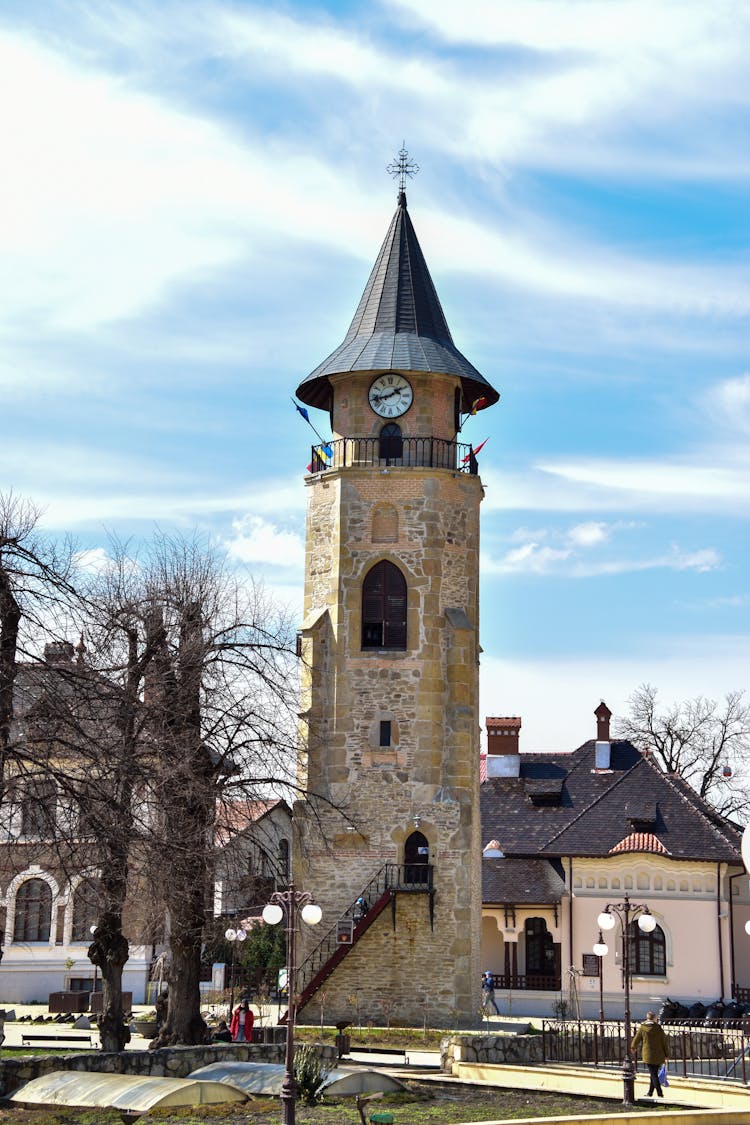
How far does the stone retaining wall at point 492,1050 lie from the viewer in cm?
2562

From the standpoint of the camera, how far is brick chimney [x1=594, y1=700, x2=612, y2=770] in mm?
48719

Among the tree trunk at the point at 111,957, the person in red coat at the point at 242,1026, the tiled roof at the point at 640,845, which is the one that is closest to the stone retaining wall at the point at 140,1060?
the tree trunk at the point at 111,957

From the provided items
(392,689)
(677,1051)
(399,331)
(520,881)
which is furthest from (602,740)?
(677,1051)

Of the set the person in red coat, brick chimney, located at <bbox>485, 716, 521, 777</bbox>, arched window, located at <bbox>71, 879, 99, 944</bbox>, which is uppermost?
brick chimney, located at <bbox>485, 716, 521, 777</bbox>

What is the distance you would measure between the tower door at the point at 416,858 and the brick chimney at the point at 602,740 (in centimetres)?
1344

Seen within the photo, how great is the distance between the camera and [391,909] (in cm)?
3588

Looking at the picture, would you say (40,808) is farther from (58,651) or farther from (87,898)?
(87,898)

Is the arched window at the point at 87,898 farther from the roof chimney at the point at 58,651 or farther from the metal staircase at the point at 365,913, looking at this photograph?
the metal staircase at the point at 365,913

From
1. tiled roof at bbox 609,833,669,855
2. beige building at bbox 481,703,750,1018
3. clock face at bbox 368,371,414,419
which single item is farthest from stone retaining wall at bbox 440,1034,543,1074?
clock face at bbox 368,371,414,419

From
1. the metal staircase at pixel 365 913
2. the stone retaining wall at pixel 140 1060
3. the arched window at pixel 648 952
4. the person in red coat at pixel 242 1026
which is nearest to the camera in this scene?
the stone retaining wall at pixel 140 1060

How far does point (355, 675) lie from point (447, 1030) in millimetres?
8791

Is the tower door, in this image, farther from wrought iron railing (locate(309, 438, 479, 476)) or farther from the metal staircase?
wrought iron railing (locate(309, 438, 479, 476))

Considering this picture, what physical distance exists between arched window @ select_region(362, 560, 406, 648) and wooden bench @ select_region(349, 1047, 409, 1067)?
1057cm

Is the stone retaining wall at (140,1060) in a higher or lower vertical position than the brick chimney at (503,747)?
lower
